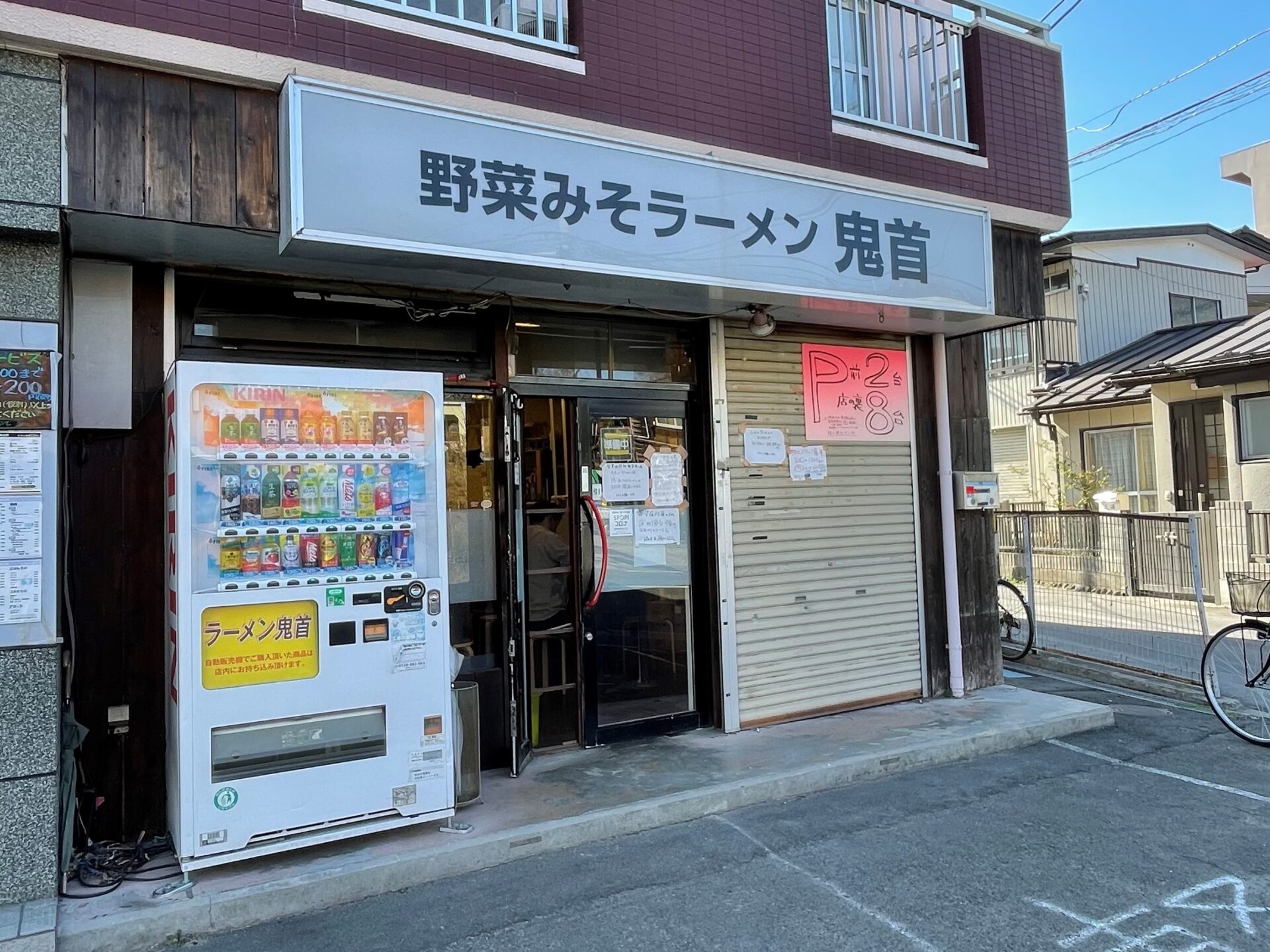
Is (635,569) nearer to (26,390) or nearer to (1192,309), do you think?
(26,390)

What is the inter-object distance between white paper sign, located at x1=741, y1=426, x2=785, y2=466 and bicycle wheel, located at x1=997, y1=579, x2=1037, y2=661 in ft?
12.7

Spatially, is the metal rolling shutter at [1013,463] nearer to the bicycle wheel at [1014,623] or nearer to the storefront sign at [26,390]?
the bicycle wheel at [1014,623]

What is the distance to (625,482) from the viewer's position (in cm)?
621

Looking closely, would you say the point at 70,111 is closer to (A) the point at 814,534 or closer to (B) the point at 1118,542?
(A) the point at 814,534

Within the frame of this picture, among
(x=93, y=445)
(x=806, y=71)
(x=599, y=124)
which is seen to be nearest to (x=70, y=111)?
(x=93, y=445)

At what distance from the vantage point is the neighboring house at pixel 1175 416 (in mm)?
Result: 12009

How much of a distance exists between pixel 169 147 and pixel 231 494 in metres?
1.74

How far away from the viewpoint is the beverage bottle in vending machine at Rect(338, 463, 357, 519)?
170 inches

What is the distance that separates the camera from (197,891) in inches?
153

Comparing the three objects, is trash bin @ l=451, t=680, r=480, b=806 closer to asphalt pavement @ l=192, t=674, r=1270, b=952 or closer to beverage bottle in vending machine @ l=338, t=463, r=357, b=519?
asphalt pavement @ l=192, t=674, r=1270, b=952

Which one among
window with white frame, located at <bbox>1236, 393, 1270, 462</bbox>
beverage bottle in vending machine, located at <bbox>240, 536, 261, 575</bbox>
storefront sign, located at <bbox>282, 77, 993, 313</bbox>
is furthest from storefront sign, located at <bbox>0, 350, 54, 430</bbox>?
window with white frame, located at <bbox>1236, 393, 1270, 462</bbox>

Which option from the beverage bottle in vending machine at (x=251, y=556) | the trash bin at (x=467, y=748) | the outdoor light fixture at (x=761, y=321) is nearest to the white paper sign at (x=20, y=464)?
the beverage bottle in vending machine at (x=251, y=556)

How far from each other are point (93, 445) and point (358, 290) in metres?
1.71

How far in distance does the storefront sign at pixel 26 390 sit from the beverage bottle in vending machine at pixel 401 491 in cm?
156
